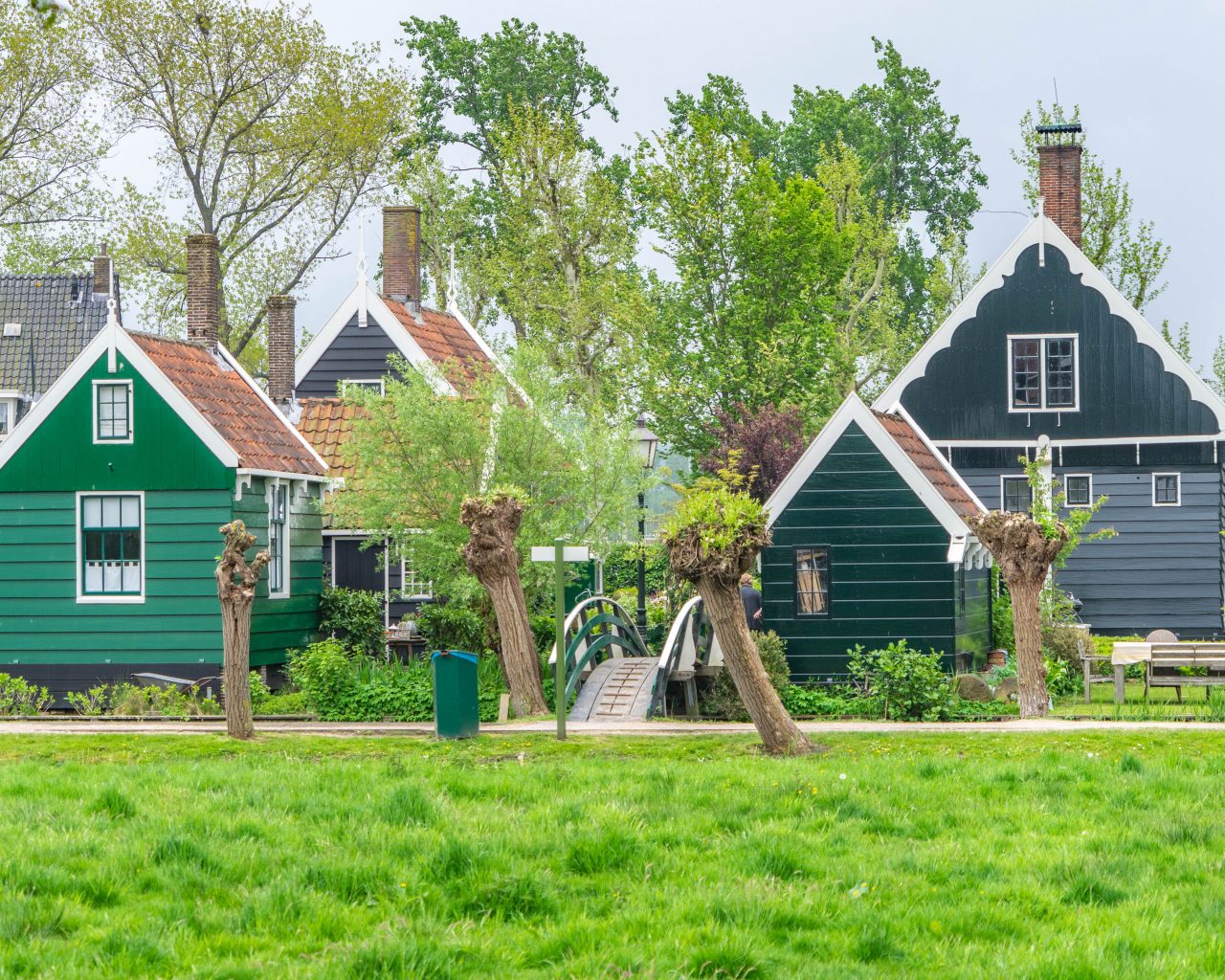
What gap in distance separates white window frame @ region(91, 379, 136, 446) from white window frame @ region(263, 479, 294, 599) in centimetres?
236

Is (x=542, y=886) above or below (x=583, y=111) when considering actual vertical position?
below

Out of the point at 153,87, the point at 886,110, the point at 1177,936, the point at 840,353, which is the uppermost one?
the point at 886,110

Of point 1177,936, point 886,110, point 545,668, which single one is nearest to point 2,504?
point 545,668

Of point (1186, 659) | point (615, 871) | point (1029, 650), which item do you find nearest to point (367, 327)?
point (1029, 650)

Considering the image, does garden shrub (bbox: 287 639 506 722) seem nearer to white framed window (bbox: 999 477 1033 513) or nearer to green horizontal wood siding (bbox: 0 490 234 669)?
green horizontal wood siding (bbox: 0 490 234 669)

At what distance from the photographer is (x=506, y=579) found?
840 inches

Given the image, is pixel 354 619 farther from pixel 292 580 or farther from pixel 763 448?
pixel 763 448

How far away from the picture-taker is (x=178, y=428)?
1003 inches

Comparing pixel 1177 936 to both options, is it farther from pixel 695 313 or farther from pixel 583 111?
pixel 583 111

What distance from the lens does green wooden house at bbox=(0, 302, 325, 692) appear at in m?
25.5

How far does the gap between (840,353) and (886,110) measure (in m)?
23.0

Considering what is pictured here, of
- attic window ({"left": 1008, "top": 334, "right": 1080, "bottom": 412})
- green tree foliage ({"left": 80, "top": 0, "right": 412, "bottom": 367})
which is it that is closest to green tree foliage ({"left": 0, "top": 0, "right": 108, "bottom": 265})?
green tree foliage ({"left": 80, "top": 0, "right": 412, "bottom": 367})

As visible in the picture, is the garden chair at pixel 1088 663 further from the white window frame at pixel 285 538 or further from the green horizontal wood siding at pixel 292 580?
the white window frame at pixel 285 538

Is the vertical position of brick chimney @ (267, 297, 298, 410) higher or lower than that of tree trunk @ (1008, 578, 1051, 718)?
higher
